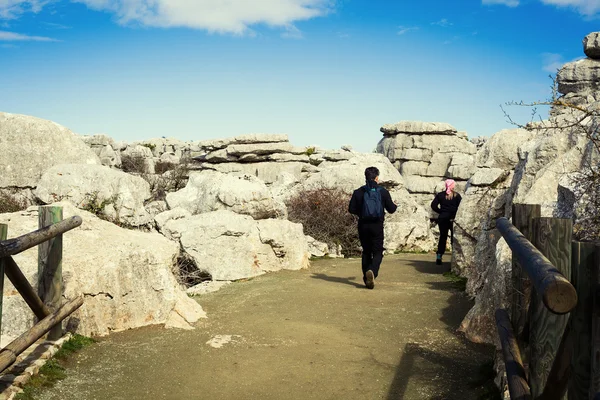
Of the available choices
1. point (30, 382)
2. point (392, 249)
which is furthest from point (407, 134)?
point (30, 382)

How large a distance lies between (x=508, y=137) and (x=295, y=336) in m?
7.84

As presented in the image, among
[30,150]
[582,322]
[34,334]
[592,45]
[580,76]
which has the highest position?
[592,45]

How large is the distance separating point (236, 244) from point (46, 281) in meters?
5.22

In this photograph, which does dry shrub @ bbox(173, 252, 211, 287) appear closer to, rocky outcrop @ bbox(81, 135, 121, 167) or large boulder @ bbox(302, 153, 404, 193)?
large boulder @ bbox(302, 153, 404, 193)

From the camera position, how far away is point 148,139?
49938 mm

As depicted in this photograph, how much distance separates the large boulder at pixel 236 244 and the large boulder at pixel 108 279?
9.58ft

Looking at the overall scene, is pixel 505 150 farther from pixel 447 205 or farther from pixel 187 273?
pixel 187 273

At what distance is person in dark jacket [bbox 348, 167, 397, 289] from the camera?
9523mm

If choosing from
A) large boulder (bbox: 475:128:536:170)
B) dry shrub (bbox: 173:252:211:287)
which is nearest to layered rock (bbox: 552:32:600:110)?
large boulder (bbox: 475:128:536:170)

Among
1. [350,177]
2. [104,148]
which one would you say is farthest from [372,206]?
[104,148]

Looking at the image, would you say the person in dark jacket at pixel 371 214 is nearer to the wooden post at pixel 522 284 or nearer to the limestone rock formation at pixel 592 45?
the wooden post at pixel 522 284

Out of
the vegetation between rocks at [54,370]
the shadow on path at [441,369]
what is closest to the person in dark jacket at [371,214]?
the shadow on path at [441,369]

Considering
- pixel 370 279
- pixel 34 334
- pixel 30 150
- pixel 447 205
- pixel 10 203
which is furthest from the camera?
pixel 30 150

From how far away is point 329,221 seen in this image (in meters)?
15.6
